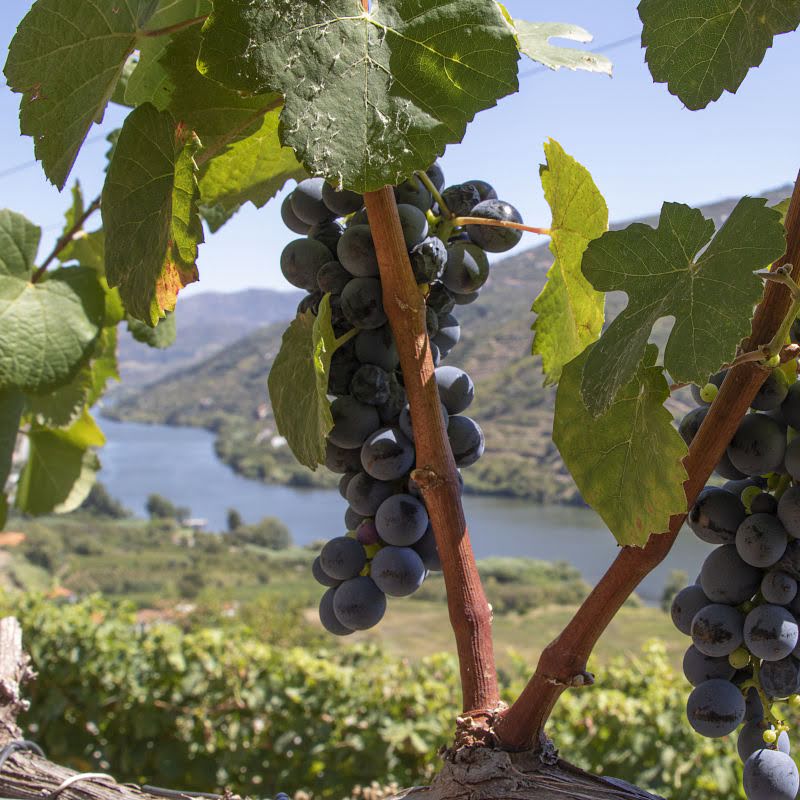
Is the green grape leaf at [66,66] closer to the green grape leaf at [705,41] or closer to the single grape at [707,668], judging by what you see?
the green grape leaf at [705,41]

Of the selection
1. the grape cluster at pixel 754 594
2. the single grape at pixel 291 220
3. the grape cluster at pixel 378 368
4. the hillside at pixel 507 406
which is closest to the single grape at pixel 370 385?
the grape cluster at pixel 378 368

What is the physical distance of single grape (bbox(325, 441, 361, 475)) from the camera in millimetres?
919

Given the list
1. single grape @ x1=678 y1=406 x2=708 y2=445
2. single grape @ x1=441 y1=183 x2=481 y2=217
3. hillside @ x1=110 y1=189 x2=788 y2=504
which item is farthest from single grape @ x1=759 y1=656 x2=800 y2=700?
hillside @ x1=110 y1=189 x2=788 y2=504

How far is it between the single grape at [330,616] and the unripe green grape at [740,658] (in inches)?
15.5

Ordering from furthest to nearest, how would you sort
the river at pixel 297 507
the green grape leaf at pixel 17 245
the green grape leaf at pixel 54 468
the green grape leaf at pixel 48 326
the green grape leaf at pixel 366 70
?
the river at pixel 297 507 < the green grape leaf at pixel 54 468 < the green grape leaf at pixel 17 245 < the green grape leaf at pixel 48 326 < the green grape leaf at pixel 366 70

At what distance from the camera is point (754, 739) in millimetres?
771

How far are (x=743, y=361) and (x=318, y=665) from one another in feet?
12.3

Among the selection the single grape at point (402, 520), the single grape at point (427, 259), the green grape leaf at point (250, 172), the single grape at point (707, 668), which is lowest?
the single grape at point (707, 668)

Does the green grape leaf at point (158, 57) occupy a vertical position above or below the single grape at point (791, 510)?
above

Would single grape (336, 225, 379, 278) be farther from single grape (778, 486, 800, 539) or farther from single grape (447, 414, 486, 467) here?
single grape (778, 486, 800, 539)

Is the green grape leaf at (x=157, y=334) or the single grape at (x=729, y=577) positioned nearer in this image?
the single grape at (x=729, y=577)

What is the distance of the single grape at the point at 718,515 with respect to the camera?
0.76 metres

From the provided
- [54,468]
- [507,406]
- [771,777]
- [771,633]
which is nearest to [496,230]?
[771,633]

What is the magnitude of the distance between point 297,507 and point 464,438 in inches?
2100
